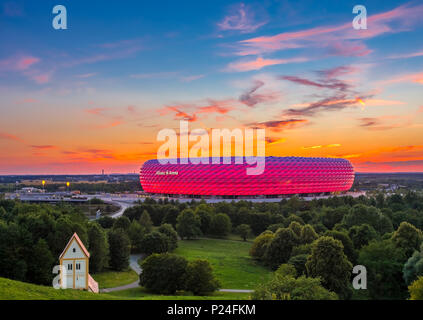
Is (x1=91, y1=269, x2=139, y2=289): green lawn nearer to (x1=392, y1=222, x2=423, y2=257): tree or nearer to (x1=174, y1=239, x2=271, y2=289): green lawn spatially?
(x1=174, y1=239, x2=271, y2=289): green lawn

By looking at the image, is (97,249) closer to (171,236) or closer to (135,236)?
(135,236)

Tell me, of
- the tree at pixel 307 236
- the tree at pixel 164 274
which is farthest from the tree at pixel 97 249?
the tree at pixel 307 236

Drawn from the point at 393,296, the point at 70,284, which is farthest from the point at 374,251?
the point at 70,284

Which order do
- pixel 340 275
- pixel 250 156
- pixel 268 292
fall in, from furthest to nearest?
pixel 250 156 → pixel 340 275 → pixel 268 292

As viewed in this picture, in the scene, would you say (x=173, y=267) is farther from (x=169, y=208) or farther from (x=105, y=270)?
(x=169, y=208)

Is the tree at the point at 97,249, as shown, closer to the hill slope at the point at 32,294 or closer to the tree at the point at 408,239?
the hill slope at the point at 32,294
